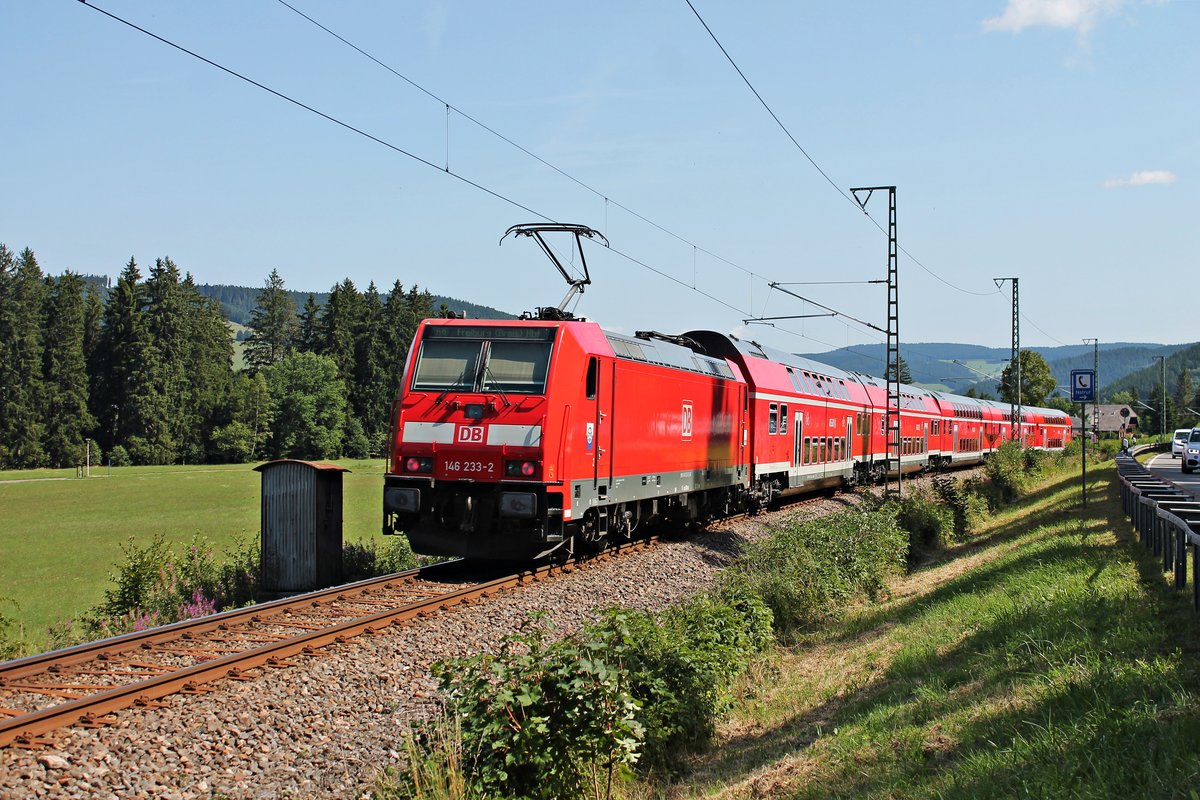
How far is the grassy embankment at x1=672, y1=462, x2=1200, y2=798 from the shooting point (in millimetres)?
5223

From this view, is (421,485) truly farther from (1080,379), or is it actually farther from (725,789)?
(1080,379)

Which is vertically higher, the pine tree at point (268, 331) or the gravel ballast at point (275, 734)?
the pine tree at point (268, 331)

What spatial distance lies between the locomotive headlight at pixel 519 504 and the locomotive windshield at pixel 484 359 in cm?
149

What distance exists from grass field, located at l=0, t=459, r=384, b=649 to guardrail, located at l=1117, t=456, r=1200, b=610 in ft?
39.9

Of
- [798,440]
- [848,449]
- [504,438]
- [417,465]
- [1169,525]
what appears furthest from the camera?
[848,449]

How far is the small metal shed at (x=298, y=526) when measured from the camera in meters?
14.7

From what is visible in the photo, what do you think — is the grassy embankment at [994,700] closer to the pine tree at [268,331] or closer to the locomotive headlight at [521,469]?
the locomotive headlight at [521,469]

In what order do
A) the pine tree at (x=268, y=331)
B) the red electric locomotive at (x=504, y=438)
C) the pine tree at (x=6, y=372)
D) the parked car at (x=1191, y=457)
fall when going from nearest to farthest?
the red electric locomotive at (x=504, y=438) < the parked car at (x=1191, y=457) < the pine tree at (x=6, y=372) < the pine tree at (x=268, y=331)

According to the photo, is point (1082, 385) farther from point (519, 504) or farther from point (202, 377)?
point (202, 377)

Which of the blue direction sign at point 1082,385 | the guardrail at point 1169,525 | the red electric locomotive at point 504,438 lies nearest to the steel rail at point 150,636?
the red electric locomotive at point 504,438

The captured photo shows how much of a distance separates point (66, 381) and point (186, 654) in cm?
7505

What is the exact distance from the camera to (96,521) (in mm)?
35875

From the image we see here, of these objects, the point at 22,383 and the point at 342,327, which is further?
the point at 342,327

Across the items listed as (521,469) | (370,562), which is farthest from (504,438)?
(370,562)
